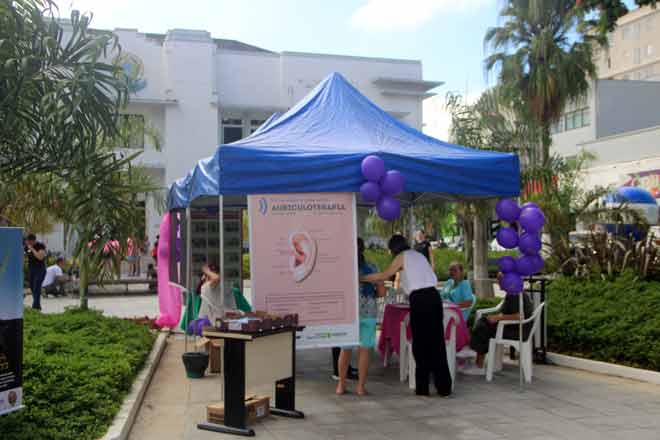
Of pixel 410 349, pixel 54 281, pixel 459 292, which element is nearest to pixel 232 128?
pixel 54 281

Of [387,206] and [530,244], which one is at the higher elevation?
[387,206]

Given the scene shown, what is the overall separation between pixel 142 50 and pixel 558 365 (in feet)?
91.0

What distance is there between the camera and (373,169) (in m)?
6.92

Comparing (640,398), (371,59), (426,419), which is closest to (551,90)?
(371,59)

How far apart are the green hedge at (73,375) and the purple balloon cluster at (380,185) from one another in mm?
3167

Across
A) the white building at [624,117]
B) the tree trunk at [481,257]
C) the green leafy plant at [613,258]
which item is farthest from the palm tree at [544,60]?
the green leafy plant at [613,258]

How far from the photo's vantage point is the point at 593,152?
1192 inches

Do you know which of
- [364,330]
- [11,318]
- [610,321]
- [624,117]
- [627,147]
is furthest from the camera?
[624,117]

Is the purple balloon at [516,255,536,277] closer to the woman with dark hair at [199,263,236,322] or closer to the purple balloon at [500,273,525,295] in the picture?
the purple balloon at [500,273,525,295]

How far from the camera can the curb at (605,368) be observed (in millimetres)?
8125

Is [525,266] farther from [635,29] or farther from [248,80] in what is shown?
[635,29]

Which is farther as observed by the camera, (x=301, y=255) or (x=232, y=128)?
(x=232, y=128)

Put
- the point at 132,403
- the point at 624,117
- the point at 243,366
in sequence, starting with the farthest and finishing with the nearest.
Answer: the point at 624,117, the point at 132,403, the point at 243,366

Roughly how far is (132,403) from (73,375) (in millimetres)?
661
